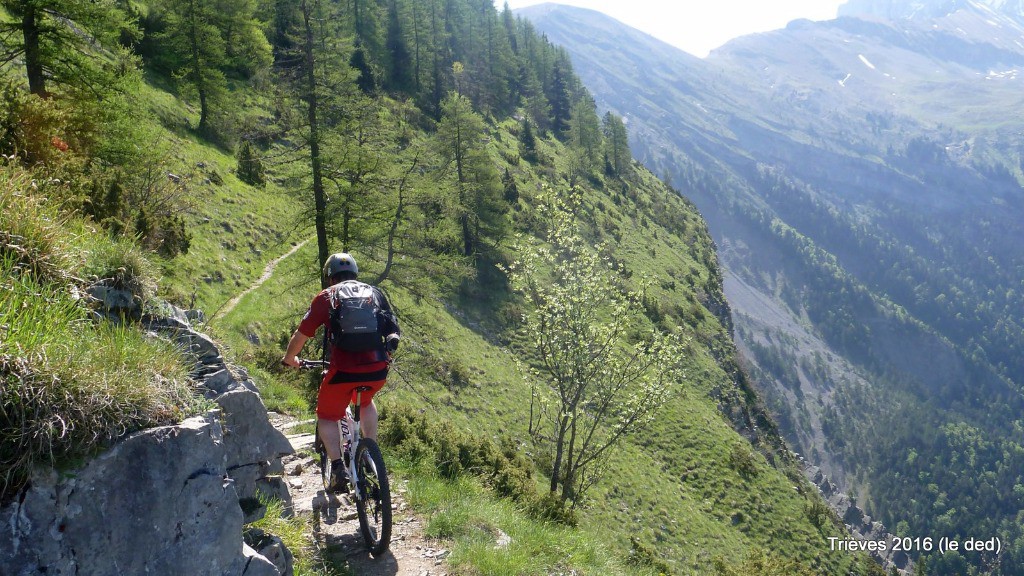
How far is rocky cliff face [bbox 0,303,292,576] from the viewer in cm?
320

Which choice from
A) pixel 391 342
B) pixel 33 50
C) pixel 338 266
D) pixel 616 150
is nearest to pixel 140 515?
pixel 391 342

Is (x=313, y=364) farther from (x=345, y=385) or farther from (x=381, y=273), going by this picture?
(x=381, y=273)

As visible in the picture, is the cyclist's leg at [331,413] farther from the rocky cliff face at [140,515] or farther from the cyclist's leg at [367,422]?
the rocky cliff face at [140,515]

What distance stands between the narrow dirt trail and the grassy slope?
251mm

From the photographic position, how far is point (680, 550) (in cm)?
2569

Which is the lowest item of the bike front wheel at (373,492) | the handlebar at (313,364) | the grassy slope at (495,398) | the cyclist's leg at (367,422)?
the grassy slope at (495,398)

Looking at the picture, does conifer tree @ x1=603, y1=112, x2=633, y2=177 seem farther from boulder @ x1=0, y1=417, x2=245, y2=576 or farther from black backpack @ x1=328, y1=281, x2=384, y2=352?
boulder @ x1=0, y1=417, x2=245, y2=576

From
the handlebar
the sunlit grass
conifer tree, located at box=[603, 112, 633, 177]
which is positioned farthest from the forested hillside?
conifer tree, located at box=[603, 112, 633, 177]

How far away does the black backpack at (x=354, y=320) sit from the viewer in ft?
18.2

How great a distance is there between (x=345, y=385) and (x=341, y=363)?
0.78 ft

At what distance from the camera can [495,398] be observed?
2950cm

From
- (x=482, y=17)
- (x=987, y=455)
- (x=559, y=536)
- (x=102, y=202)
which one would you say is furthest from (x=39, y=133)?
(x=987, y=455)

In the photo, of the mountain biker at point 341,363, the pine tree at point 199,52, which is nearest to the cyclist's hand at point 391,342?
→ the mountain biker at point 341,363

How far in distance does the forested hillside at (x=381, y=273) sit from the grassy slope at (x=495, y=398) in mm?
166
